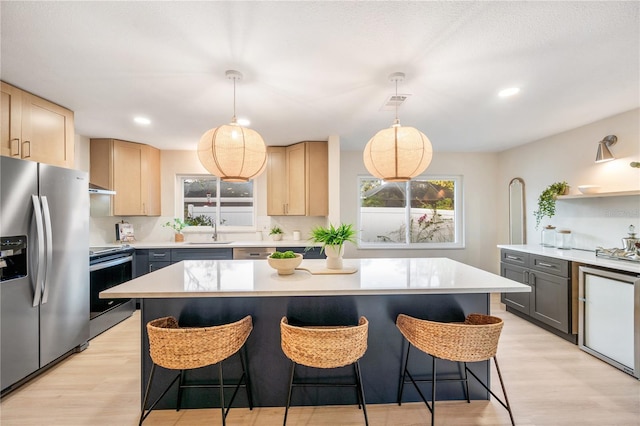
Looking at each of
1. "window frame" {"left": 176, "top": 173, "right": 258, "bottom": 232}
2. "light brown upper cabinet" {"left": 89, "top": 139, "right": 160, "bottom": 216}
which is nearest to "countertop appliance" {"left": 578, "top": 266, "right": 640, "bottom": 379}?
"window frame" {"left": 176, "top": 173, "right": 258, "bottom": 232}

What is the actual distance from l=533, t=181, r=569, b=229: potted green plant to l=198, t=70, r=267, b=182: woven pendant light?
3.71 m

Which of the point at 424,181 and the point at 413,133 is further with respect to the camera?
the point at 424,181

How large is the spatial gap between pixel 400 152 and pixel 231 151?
3.66 ft

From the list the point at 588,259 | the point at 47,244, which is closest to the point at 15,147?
the point at 47,244

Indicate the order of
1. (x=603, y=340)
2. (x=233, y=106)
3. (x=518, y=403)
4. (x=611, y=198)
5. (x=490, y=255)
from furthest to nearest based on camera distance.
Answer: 1. (x=490, y=255)
2. (x=611, y=198)
3. (x=233, y=106)
4. (x=603, y=340)
5. (x=518, y=403)

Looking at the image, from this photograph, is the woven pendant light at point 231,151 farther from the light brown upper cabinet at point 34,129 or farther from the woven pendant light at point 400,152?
the light brown upper cabinet at point 34,129

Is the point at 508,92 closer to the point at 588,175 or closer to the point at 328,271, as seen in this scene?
the point at 588,175

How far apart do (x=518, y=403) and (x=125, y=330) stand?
3.86 m

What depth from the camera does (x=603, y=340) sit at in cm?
253

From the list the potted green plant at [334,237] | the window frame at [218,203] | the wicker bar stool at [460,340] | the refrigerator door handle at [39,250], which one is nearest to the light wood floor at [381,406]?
the wicker bar stool at [460,340]

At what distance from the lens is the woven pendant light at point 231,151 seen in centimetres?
182

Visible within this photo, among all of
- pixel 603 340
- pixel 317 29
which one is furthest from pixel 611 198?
pixel 317 29

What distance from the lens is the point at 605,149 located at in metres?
2.98

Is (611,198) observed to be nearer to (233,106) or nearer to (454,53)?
(454,53)
